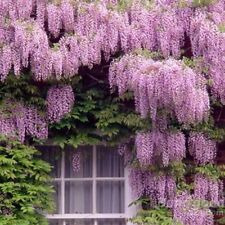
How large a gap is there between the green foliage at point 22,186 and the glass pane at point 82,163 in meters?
0.40

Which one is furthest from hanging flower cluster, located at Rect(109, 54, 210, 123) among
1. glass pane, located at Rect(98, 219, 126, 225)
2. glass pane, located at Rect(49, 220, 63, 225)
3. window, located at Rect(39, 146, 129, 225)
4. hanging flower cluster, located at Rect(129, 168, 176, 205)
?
glass pane, located at Rect(49, 220, 63, 225)

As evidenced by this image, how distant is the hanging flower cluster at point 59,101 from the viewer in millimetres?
7320

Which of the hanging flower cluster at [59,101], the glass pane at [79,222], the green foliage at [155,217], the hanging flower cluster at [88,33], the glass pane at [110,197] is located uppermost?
the hanging flower cluster at [88,33]

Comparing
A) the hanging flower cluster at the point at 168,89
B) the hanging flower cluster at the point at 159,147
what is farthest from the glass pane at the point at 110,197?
the hanging flower cluster at the point at 168,89

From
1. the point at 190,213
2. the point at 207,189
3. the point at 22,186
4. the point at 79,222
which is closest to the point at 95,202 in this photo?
the point at 79,222

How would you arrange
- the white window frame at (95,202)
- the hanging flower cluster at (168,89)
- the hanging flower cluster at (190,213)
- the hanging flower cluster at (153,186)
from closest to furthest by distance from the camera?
the hanging flower cluster at (168,89)
the hanging flower cluster at (190,213)
the hanging flower cluster at (153,186)
the white window frame at (95,202)

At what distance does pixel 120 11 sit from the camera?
7543mm

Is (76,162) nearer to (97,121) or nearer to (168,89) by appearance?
(97,121)

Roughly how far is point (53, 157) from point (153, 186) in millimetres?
1163

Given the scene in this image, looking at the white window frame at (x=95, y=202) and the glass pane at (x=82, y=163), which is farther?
the glass pane at (x=82, y=163)

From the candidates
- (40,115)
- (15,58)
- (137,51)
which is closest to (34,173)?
(40,115)

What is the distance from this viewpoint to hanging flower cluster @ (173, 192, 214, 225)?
23.1ft

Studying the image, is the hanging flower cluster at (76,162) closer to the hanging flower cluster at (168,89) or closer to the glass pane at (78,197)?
the glass pane at (78,197)

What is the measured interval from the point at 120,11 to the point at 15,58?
126 centimetres
